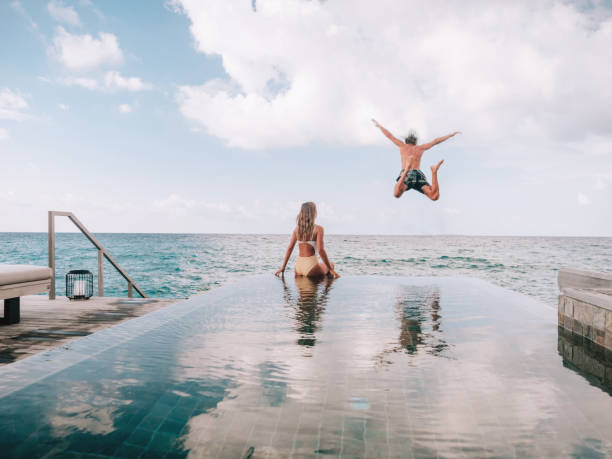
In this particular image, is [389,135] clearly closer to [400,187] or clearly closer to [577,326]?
[400,187]

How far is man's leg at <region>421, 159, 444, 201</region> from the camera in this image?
20.8 ft

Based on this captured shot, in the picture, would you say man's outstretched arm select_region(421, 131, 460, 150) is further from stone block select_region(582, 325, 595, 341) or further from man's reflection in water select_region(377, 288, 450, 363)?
stone block select_region(582, 325, 595, 341)

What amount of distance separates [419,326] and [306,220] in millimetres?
2705

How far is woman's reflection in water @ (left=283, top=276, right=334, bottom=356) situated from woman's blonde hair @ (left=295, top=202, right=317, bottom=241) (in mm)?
667

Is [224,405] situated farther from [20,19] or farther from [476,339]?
[20,19]

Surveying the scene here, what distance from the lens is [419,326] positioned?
8.05 ft

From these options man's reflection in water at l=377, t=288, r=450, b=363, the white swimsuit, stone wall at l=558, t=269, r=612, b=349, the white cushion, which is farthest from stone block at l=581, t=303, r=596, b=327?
the white cushion

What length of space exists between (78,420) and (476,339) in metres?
2.08

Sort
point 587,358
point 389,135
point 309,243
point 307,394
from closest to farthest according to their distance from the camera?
point 307,394, point 587,358, point 309,243, point 389,135

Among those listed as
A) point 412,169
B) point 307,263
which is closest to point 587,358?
point 307,263

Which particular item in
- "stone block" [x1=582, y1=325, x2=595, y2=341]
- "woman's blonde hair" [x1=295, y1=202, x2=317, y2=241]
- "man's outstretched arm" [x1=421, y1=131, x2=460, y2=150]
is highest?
"man's outstretched arm" [x1=421, y1=131, x2=460, y2=150]

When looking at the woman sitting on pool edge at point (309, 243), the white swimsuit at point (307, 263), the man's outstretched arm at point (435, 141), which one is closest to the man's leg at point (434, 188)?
the man's outstretched arm at point (435, 141)

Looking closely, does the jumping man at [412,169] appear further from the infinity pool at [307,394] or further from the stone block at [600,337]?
the infinity pool at [307,394]

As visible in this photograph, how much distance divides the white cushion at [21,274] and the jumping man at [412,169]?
6.09 m
